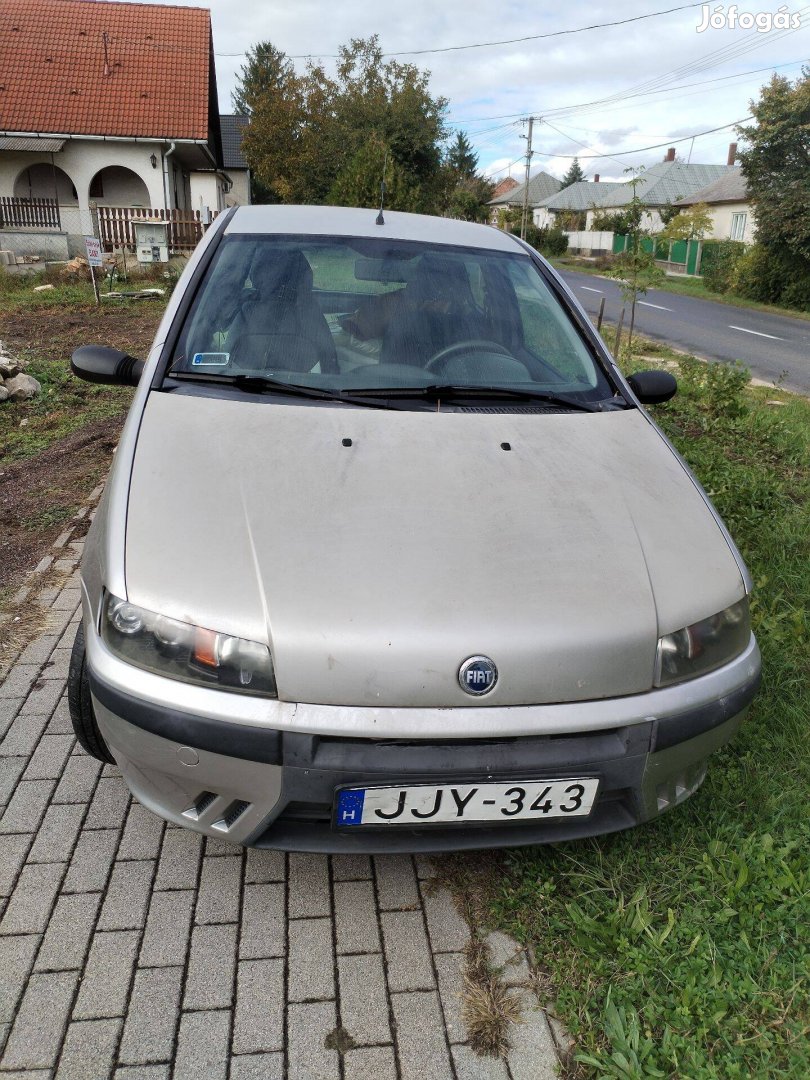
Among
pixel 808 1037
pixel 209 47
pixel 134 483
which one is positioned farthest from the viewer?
pixel 209 47

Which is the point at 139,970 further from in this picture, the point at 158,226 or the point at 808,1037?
the point at 158,226

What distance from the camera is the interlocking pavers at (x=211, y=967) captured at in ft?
6.27

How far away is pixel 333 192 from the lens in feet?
67.1

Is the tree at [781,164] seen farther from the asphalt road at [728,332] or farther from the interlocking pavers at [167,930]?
the interlocking pavers at [167,930]

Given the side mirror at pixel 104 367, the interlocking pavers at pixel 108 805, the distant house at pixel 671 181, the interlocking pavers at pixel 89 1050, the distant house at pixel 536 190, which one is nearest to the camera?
the interlocking pavers at pixel 89 1050

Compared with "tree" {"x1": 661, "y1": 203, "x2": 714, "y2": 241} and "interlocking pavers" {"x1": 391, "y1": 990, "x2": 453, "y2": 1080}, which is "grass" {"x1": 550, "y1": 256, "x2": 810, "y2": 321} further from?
"interlocking pavers" {"x1": 391, "y1": 990, "x2": 453, "y2": 1080}

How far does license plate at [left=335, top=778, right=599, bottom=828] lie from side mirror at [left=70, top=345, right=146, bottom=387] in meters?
1.86

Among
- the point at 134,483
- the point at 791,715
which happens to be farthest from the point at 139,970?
the point at 791,715

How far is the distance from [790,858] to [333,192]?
20731 mm

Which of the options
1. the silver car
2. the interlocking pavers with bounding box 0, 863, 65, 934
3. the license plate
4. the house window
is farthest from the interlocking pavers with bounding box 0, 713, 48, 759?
the house window

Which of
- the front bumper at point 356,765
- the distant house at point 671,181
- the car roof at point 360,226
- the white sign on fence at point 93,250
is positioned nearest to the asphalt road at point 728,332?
the car roof at point 360,226

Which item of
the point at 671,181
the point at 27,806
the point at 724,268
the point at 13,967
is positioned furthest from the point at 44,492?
the point at 671,181

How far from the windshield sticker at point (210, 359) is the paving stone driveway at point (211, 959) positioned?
1.39 metres

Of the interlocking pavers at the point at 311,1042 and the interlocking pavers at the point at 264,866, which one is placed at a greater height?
the interlocking pavers at the point at 264,866
